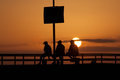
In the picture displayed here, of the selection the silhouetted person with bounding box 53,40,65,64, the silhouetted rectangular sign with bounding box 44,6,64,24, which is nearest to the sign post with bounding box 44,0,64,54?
the silhouetted rectangular sign with bounding box 44,6,64,24

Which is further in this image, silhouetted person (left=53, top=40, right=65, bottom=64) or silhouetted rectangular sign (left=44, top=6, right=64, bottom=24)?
silhouetted person (left=53, top=40, right=65, bottom=64)

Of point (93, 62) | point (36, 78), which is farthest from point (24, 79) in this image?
point (93, 62)

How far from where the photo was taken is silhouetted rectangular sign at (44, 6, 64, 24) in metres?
24.3

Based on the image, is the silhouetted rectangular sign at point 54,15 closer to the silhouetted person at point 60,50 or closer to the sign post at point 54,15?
the sign post at point 54,15

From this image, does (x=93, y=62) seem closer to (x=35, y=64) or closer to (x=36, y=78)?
(x=35, y=64)

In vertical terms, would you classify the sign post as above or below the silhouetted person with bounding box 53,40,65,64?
above

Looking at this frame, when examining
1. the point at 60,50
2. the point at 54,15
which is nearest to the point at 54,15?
the point at 54,15

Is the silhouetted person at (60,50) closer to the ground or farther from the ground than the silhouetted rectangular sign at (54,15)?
closer to the ground

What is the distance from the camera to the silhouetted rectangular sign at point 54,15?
24266 mm

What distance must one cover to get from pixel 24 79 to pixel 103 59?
512 inches

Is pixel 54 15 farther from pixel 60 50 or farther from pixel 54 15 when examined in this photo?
pixel 60 50

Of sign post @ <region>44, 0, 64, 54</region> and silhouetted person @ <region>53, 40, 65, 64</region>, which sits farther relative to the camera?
silhouetted person @ <region>53, 40, 65, 64</region>

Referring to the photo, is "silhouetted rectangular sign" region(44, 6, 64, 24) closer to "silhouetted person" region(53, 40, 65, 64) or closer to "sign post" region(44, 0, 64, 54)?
"sign post" region(44, 0, 64, 54)

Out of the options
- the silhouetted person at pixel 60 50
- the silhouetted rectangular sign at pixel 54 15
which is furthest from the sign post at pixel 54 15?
the silhouetted person at pixel 60 50
